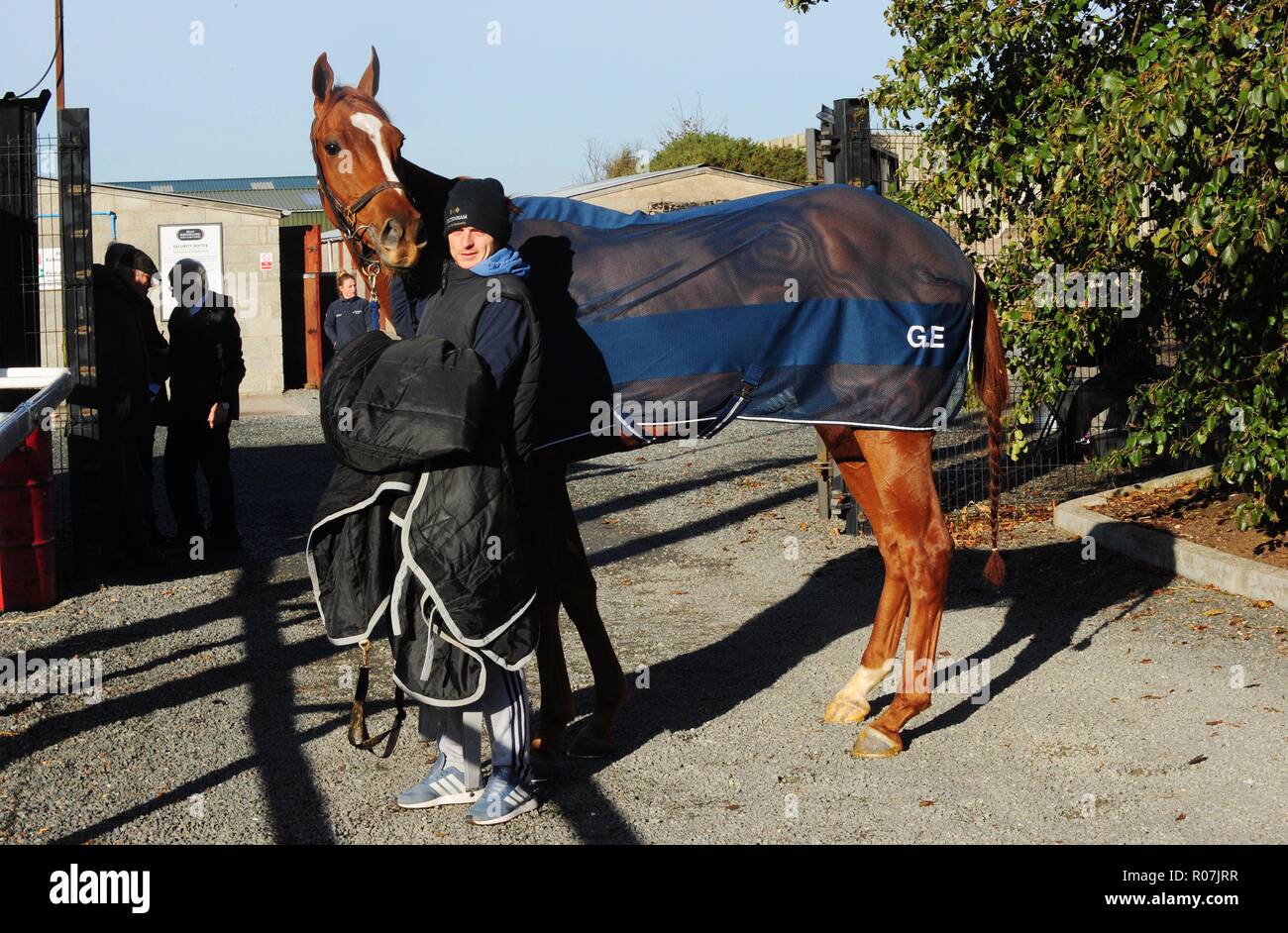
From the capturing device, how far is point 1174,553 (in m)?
7.62

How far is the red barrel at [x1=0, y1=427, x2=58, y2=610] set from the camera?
7281 millimetres

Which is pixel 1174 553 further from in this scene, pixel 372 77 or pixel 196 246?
pixel 196 246

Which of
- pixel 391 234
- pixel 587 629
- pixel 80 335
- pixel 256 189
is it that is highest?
pixel 256 189

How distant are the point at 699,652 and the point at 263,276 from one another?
730 inches

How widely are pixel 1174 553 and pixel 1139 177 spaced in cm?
A: 270

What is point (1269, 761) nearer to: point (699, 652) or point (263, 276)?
point (699, 652)

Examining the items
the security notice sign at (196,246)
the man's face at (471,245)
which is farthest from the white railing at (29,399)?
the security notice sign at (196,246)

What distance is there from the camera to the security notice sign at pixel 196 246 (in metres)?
22.3

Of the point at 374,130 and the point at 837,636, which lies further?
the point at 837,636

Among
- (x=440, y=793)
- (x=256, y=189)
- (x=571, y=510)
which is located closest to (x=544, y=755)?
(x=440, y=793)

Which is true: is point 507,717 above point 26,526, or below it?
below

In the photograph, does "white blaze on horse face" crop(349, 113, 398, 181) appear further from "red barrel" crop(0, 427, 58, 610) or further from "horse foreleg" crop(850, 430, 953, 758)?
"red barrel" crop(0, 427, 58, 610)

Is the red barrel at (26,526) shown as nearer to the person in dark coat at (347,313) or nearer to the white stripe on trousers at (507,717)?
the white stripe on trousers at (507,717)

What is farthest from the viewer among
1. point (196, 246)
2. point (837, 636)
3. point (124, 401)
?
point (196, 246)
